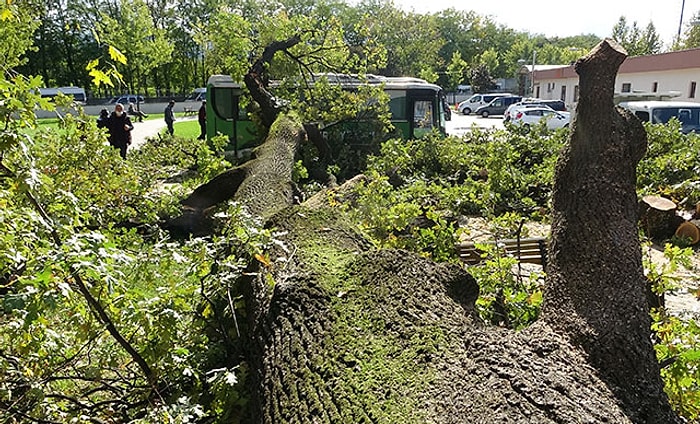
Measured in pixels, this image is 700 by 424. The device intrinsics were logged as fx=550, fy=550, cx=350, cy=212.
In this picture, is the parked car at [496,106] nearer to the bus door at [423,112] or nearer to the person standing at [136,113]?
the person standing at [136,113]

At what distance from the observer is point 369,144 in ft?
44.2

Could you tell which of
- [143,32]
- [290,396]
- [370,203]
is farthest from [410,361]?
[143,32]

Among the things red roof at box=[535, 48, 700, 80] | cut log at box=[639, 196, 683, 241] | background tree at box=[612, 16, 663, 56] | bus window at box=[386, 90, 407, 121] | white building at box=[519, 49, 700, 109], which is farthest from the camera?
background tree at box=[612, 16, 663, 56]

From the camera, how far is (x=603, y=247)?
9.66ft

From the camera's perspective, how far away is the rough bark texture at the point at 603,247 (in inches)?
98.2

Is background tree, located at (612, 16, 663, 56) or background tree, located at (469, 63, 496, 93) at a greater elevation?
background tree, located at (612, 16, 663, 56)

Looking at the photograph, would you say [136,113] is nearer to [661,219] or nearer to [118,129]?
[118,129]

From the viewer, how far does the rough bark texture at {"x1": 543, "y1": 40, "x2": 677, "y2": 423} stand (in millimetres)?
2494

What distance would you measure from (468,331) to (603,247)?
96 centimetres

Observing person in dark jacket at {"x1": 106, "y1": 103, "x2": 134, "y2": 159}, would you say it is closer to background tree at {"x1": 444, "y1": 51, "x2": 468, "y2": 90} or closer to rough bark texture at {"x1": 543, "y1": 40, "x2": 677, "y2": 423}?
rough bark texture at {"x1": 543, "y1": 40, "x2": 677, "y2": 423}

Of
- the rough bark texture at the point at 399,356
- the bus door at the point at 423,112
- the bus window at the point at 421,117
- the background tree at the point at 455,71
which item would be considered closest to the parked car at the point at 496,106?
the background tree at the point at 455,71

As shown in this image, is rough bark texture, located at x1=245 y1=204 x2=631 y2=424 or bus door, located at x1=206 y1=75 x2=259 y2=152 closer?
rough bark texture, located at x1=245 y1=204 x2=631 y2=424

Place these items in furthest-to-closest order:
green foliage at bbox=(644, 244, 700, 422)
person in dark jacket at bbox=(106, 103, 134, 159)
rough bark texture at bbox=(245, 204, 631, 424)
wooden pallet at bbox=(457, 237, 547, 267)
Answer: person in dark jacket at bbox=(106, 103, 134, 159), wooden pallet at bbox=(457, 237, 547, 267), green foliage at bbox=(644, 244, 700, 422), rough bark texture at bbox=(245, 204, 631, 424)

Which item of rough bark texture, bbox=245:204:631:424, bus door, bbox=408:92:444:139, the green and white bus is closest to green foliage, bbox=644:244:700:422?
rough bark texture, bbox=245:204:631:424
